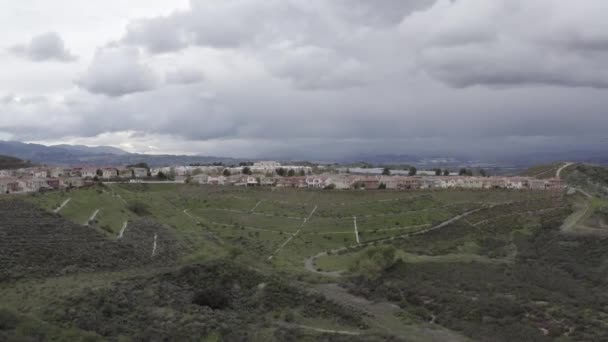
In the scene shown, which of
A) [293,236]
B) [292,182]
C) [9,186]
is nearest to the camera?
[293,236]

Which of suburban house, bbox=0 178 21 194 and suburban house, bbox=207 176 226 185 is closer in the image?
suburban house, bbox=0 178 21 194

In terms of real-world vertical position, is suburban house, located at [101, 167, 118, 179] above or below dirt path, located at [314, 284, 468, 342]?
above

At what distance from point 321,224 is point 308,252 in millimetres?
14703

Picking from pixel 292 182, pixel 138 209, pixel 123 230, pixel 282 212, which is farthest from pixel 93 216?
pixel 292 182

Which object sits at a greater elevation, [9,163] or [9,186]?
[9,163]

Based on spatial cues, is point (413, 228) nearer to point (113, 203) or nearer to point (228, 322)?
point (113, 203)

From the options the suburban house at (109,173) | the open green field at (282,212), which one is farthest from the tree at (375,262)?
the suburban house at (109,173)

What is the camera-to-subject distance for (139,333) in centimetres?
2586

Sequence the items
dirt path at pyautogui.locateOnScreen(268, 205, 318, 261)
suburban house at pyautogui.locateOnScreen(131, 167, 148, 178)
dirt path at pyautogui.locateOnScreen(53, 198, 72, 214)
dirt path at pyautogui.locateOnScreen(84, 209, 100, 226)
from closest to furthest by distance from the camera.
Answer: dirt path at pyautogui.locateOnScreen(84, 209, 100, 226) → dirt path at pyautogui.locateOnScreen(53, 198, 72, 214) → dirt path at pyautogui.locateOnScreen(268, 205, 318, 261) → suburban house at pyautogui.locateOnScreen(131, 167, 148, 178)

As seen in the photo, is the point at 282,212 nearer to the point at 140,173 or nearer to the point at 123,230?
the point at 123,230

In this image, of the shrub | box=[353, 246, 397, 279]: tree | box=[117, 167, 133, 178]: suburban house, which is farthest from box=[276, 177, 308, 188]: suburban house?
box=[353, 246, 397, 279]: tree

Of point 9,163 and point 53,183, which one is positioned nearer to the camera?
point 53,183

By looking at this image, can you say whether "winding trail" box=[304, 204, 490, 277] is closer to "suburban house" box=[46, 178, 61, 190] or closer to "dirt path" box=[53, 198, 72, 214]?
"dirt path" box=[53, 198, 72, 214]

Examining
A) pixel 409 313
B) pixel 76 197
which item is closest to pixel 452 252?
pixel 409 313
